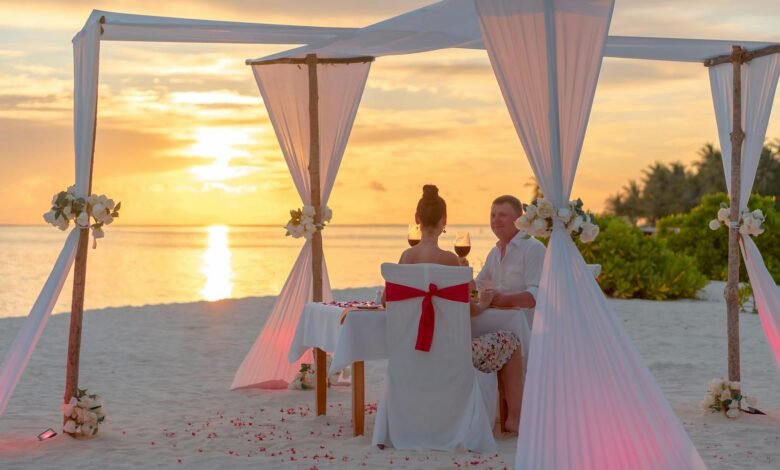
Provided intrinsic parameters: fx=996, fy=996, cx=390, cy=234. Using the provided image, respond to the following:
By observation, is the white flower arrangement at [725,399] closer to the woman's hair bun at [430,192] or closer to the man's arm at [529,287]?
the man's arm at [529,287]

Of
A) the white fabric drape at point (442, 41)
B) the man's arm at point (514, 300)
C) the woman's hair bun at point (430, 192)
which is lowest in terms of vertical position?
the man's arm at point (514, 300)

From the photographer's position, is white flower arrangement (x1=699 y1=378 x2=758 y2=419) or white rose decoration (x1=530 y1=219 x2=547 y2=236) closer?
white rose decoration (x1=530 y1=219 x2=547 y2=236)

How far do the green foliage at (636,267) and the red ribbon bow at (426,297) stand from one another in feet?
33.8

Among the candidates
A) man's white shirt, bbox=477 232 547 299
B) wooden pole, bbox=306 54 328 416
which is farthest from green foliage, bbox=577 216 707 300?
man's white shirt, bbox=477 232 547 299

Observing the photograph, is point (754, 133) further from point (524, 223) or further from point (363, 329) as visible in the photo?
point (363, 329)

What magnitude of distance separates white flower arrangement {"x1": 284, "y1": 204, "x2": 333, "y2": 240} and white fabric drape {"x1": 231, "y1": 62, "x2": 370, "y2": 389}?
0.12m

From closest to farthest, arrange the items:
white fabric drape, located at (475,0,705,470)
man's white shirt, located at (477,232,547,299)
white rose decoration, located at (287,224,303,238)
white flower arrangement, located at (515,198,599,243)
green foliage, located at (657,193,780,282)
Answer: white fabric drape, located at (475,0,705,470), white flower arrangement, located at (515,198,599,243), man's white shirt, located at (477,232,547,299), white rose decoration, located at (287,224,303,238), green foliage, located at (657,193,780,282)

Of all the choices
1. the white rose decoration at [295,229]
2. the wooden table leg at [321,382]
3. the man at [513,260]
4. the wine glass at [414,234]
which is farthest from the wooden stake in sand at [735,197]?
the white rose decoration at [295,229]

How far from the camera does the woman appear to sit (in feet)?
18.4

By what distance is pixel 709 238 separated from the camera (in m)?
18.3

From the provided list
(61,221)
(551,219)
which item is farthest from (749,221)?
(61,221)

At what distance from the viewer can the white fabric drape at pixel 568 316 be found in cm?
485

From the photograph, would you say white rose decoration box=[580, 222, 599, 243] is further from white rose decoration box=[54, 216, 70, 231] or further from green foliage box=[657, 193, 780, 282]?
green foliage box=[657, 193, 780, 282]

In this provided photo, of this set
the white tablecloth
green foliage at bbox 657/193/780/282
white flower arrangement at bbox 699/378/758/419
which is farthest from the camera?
green foliage at bbox 657/193/780/282
